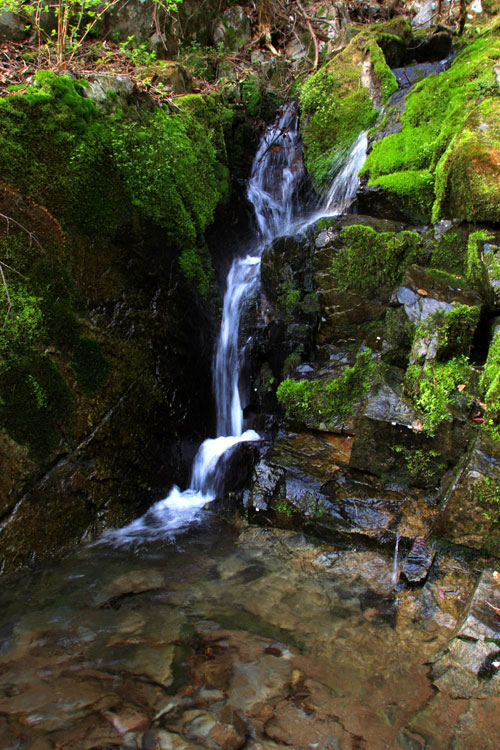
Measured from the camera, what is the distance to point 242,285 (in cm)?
784

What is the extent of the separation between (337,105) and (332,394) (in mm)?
7395

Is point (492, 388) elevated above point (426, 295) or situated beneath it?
situated beneath

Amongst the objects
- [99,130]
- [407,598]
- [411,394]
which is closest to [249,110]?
[99,130]

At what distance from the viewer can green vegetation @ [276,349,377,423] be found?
539 cm

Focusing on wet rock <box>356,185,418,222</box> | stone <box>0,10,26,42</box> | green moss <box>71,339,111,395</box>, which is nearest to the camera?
green moss <box>71,339,111,395</box>

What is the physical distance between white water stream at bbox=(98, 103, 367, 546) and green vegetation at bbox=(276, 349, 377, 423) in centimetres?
111

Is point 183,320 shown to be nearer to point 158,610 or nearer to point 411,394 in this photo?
point 411,394

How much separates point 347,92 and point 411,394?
796 cm

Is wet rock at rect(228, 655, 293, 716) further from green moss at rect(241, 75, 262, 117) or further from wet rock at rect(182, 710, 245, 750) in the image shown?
green moss at rect(241, 75, 262, 117)

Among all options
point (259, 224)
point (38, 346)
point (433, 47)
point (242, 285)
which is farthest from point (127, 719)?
point (433, 47)

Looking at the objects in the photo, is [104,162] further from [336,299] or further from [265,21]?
[265,21]

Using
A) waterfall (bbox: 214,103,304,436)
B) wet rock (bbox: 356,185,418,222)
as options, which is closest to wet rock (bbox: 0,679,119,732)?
waterfall (bbox: 214,103,304,436)

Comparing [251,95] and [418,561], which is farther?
[251,95]

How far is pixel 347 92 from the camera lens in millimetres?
9508
